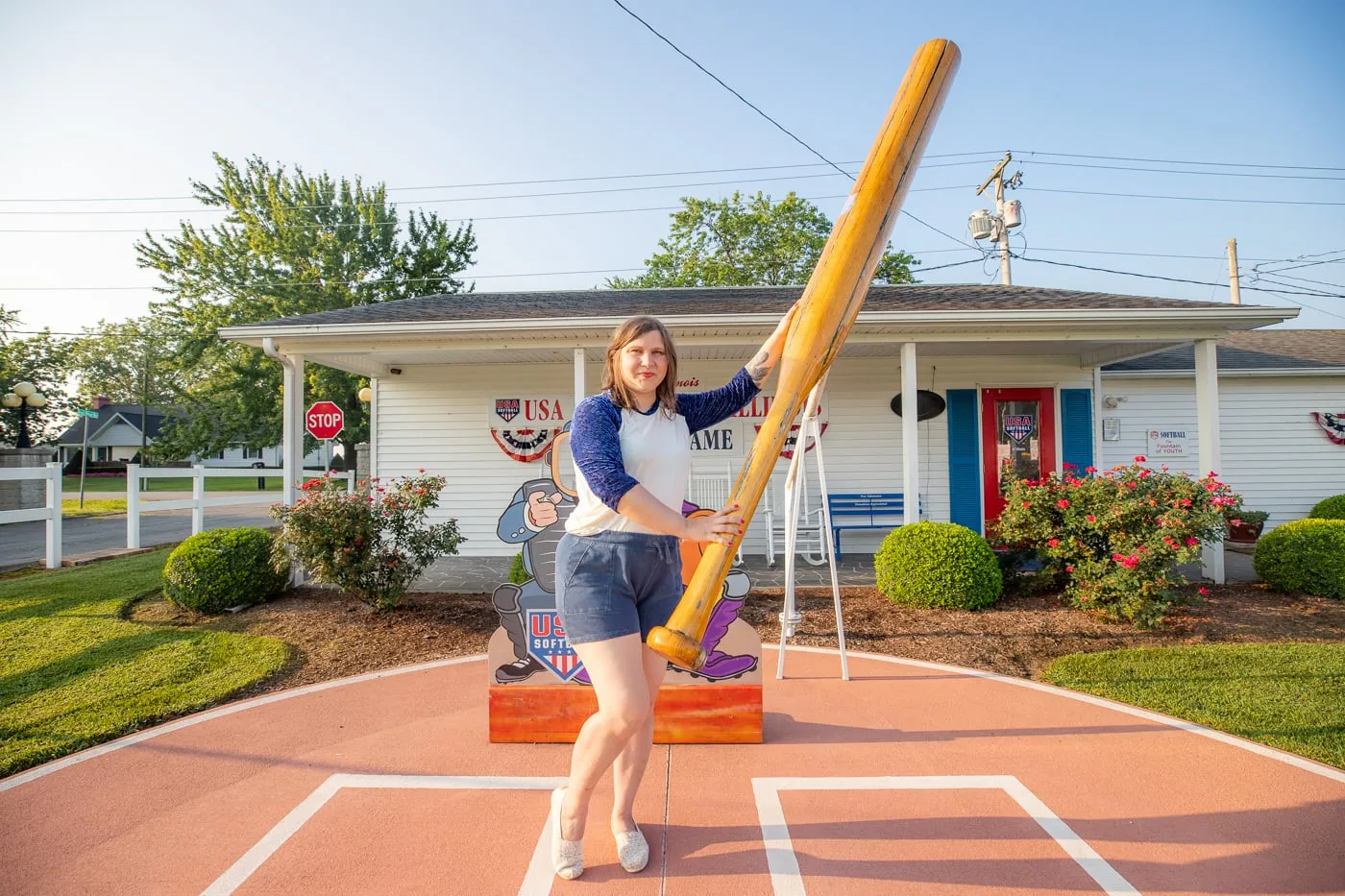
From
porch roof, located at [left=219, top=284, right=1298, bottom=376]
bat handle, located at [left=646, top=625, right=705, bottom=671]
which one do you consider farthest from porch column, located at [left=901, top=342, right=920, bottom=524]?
bat handle, located at [left=646, top=625, right=705, bottom=671]

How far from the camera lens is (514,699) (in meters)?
3.15

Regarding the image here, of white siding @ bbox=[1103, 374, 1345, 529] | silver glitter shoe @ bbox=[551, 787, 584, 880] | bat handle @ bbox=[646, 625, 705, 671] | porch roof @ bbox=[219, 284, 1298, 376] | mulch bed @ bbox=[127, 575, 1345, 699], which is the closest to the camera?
bat handle @ bbox=[646, 625, 705, 671]

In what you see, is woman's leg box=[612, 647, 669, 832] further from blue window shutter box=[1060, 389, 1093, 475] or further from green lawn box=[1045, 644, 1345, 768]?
blue window shutter box=[1060, 389, 1093, 475]

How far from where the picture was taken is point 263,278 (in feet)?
75.9

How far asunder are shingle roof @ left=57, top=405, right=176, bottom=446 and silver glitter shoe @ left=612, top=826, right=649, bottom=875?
59282 millimetres

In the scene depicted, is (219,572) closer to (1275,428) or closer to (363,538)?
(363,538)

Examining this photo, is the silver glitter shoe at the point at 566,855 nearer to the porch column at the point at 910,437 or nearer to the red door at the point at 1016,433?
the porch column at the point at 910,437

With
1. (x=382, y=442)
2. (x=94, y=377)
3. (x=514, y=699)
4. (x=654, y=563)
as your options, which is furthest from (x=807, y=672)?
(x=94, y=377)

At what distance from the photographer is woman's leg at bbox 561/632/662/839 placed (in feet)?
5.81

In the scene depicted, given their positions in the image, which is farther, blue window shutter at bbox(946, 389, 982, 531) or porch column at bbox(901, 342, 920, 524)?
blue window shutter at bbox(946, 389, 982, 531)

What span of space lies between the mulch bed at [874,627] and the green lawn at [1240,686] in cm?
27

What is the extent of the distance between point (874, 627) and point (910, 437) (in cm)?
246

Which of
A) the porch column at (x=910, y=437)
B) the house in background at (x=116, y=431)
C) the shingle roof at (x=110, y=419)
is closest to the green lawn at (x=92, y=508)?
the porch column at (x=910, y=437)

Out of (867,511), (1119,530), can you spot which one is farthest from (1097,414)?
(1119,530)
